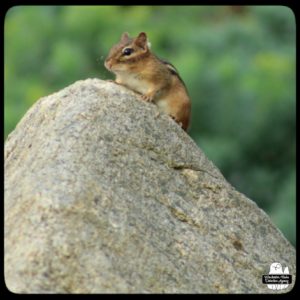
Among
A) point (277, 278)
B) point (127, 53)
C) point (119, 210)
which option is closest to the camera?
point (119, 210)

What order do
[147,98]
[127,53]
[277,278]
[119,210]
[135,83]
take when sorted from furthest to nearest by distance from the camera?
[127,53]
[135,83]
[147,98]
[277,278]
[119,210]

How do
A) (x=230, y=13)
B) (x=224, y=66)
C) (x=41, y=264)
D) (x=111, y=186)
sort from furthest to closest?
(x=230, y=13) → (x=224, y=66) → (x=111, y=186) → (x=41, y=264)

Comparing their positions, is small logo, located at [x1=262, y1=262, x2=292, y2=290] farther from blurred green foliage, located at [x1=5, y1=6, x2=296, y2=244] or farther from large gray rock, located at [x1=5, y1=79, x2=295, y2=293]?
blurred green foliage, located at [x1=5, y1=6, x2=296, y2=244]

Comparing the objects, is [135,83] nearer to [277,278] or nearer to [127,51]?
[127,51]

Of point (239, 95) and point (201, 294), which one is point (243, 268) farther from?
point (239, 95)

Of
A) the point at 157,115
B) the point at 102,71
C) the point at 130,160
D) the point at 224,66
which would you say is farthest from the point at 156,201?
the point at 224,66


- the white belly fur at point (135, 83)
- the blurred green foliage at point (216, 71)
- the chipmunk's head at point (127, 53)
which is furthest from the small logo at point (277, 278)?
the blurred green foliage at point (216, 71)

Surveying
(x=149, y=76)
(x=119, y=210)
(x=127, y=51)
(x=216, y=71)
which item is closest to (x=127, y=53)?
(x=127, y=51)
